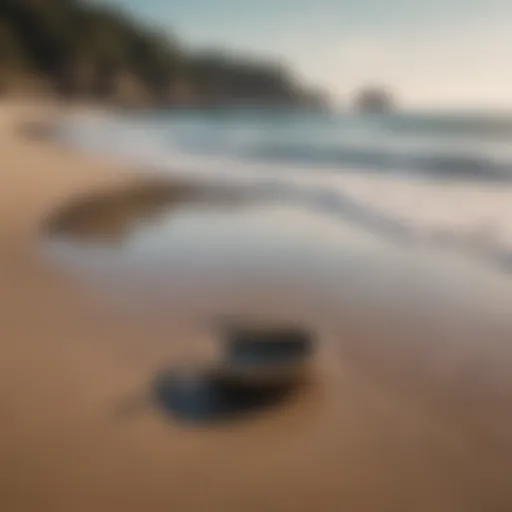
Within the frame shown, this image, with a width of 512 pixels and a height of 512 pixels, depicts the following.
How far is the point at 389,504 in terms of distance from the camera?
0.84m

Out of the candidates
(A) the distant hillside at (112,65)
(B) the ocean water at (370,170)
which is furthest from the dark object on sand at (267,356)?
(A) the distant hillside at (112,65)

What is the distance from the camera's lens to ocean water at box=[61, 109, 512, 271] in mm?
2383

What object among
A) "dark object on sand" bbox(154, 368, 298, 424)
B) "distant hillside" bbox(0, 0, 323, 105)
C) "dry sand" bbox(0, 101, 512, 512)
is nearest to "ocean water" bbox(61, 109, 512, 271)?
"distant hillside" bbox(0, 0, 323, 105)

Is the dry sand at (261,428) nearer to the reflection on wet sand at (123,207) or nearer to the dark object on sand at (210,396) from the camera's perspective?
the dark object on sand at (210,396)

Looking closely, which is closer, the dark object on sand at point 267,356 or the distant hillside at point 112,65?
the dark object on sand at point 267,356

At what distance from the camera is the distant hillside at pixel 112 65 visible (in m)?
4.67

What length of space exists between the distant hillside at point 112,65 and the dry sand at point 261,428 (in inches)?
115

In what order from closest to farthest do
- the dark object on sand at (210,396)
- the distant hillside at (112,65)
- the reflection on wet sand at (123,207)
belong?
the dark object on sand at (210,396), the reflection on wet sand at (123,207), the distant hillside at (112,65)

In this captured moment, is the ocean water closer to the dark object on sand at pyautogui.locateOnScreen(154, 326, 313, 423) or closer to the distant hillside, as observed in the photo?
the distant hillside

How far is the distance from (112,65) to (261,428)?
6.48 m

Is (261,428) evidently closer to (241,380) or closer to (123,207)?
(241,380)

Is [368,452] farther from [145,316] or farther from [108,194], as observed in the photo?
[108,194]

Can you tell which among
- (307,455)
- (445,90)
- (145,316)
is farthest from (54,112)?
(307,455)

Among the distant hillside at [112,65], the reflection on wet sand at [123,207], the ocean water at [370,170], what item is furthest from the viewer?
the distant hillside at [112,65]
